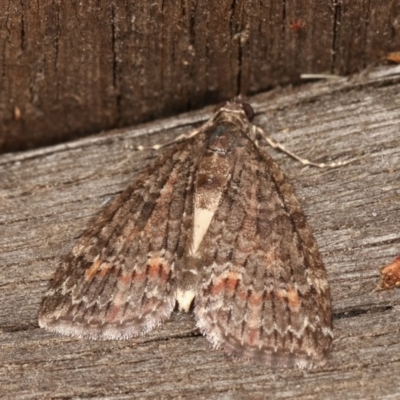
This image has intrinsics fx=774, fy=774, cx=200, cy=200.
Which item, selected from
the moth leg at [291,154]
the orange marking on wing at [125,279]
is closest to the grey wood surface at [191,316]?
the moth leg at [291,154]

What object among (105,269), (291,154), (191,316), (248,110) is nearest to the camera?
(191,316)

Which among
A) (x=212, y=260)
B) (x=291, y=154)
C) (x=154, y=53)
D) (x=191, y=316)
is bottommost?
(x=191, y=316)

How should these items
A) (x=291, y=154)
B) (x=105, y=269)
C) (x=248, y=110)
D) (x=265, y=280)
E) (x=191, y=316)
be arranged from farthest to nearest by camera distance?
(x=248, y=110) → (x=291, y=154) → (x=105, y=269) → (x=265, y=280) → (x=191, y=316)

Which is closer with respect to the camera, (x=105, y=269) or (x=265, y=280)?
(x=265, y=280)

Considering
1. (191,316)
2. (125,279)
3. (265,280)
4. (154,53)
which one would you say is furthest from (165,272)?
(154,53)

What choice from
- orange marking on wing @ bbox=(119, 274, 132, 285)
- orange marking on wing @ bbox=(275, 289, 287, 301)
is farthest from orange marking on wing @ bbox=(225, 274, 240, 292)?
orange marking on wing @ bbox=(119, 274, 132, 285)

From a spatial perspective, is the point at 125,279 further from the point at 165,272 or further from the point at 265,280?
the point at 265,280

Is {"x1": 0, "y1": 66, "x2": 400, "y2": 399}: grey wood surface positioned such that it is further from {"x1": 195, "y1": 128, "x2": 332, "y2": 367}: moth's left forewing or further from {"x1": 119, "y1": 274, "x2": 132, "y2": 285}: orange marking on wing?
{"x1": 119, "y1": 274, "x2": 132, "y2": 285}: orange marking on wing

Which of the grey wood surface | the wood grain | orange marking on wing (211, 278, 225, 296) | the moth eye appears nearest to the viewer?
the grey wood surface
